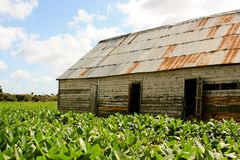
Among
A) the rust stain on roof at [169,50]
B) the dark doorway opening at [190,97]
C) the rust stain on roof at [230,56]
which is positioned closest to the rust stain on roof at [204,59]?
the rust stain on roof at [230,56]

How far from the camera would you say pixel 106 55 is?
2494 cm

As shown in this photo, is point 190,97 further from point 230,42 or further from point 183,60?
point 230,42

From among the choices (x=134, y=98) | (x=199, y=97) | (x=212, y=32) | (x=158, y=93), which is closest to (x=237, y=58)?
(x=199, y=97)

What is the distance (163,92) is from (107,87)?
15.0 ft

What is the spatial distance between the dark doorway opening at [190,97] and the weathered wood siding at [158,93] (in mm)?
358

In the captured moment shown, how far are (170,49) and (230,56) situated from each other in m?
4.47

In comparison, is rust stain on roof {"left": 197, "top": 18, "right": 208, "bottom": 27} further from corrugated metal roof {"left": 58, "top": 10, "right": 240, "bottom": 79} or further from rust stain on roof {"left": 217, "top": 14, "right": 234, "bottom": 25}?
rust stain on roof {"left": 217, "top": 14, "right": 234, "bottom": 25}

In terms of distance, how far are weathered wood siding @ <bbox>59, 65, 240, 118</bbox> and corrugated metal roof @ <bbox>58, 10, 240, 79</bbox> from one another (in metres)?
0.39

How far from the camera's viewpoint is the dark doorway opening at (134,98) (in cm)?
2053

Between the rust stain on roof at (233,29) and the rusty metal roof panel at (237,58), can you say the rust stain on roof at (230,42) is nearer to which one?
the rust stain on roof at (233,29)

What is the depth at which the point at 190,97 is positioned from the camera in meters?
18.1

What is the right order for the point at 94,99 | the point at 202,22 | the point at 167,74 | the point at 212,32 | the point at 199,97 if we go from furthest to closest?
the point at 94,99
the point at 202,22
the point at 212,32
the point at 167,74
the point at 199,97

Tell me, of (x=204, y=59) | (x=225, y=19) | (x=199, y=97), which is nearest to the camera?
(x=199, y=97)

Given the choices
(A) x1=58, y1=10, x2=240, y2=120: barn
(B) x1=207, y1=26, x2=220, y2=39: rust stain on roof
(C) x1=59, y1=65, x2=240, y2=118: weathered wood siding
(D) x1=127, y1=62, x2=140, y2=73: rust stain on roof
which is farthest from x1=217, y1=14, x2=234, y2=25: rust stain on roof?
(D) x1=127, y1=62, x2=140, y2=73: rust stain on roof
